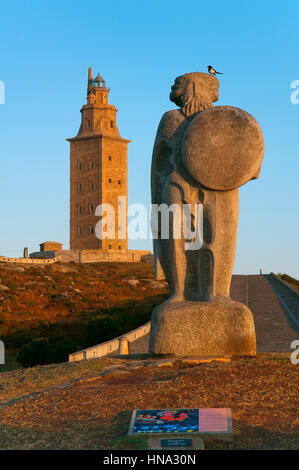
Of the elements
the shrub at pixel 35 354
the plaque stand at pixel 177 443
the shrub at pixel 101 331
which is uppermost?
the plaque stand at pixel 177 443

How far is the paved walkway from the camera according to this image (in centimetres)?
1565

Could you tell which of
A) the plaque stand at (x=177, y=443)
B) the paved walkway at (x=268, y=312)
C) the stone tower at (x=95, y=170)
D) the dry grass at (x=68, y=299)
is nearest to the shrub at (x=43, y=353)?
the paved walkway at (x=268, y=312)

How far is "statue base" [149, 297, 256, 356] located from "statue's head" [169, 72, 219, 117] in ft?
8.96

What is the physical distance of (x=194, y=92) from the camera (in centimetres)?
952

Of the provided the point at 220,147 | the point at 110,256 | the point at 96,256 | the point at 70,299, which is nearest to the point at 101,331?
the point at 220,147

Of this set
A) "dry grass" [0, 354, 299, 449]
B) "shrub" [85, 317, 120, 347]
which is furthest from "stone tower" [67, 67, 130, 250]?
"dry grass" [0, 354, 299, 449]

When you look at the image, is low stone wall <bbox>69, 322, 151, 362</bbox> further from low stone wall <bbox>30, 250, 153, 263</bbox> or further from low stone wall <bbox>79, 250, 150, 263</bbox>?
low stone wall <bbox>79, 250, 150, 263</bbox>

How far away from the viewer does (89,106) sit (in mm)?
70312

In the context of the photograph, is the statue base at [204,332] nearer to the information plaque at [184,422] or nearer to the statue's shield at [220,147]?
the statue's shield at [220,147]

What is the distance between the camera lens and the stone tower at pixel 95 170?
68562mm

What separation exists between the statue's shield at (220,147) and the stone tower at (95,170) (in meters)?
58.4

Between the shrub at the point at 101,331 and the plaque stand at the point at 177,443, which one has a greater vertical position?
the plaque stand at the point at 177,443

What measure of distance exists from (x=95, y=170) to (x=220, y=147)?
60.7 meters

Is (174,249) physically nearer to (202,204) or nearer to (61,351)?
(202,204)
